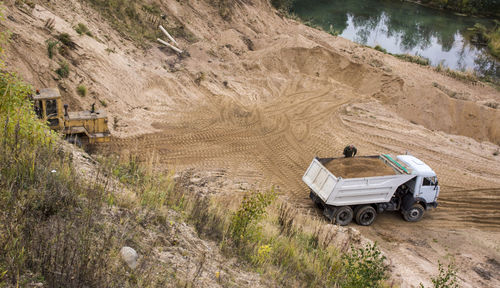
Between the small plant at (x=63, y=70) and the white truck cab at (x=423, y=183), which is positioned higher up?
the small plant at (x=63, y=70)

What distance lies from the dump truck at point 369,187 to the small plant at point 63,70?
10.2 meters

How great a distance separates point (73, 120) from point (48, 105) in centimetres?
108

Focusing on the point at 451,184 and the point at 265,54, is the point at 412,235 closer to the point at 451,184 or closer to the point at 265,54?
the point at 451,184

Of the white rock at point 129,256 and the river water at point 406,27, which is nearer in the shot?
the white rock at point 129,256

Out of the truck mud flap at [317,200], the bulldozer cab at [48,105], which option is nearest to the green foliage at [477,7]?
the truck mud flap at [317,200]

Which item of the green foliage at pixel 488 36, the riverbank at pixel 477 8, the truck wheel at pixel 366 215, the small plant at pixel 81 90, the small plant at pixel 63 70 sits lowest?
the truck wheel at pixel 366 215

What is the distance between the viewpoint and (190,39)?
26125mm

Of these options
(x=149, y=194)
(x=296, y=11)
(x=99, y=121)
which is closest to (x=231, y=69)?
(x=99, y=121)

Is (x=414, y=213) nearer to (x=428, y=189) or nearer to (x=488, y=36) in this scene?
(x=428, y=189)

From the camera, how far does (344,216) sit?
14.8 m

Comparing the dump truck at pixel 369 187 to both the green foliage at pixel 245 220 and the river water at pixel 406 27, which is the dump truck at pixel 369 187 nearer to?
the green foliage at pixel 245 220

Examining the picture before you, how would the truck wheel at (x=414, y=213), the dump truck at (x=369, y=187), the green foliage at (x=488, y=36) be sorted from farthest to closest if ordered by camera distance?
the green foliage at (x=488, y=36)
the truck wheel at (x=414, y=213)
the dump truck at (x=369, y=187)

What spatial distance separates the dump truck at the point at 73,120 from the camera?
46.2 feet

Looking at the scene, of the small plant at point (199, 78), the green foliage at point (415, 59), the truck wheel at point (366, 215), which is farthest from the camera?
the green foliage at point (415, 59)
